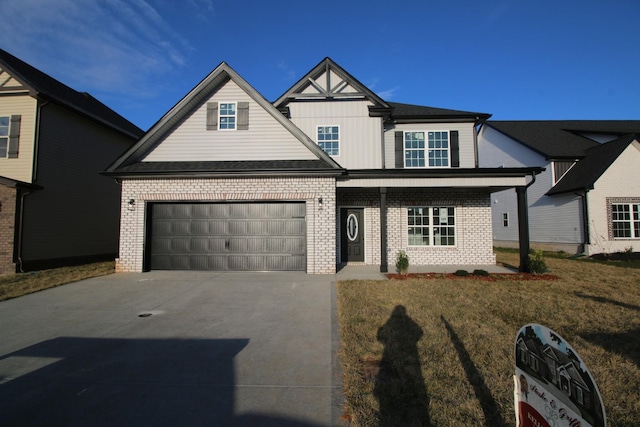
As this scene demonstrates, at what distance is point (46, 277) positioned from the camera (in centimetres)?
1025

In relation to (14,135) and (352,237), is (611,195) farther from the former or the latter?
(14,135)

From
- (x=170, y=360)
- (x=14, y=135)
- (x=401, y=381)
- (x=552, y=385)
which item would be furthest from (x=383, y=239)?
(x=14, y=135)

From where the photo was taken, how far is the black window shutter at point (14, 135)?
12211mm

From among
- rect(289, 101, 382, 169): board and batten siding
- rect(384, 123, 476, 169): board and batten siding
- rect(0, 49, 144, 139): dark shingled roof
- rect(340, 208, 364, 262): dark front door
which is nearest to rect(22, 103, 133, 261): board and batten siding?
rect(0, 49, 144, 139): dark shingled roof

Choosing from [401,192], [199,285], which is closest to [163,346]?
[199,285]

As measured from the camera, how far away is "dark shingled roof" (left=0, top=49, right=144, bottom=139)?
12.1 metres

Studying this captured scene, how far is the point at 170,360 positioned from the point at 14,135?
1339 cm

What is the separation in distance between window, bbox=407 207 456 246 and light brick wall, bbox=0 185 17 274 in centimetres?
1429

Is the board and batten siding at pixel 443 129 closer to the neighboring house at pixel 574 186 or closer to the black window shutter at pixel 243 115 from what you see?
the black window shutter at pixel 243 115

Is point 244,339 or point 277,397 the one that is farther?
point 244,339

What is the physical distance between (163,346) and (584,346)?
5867 mm

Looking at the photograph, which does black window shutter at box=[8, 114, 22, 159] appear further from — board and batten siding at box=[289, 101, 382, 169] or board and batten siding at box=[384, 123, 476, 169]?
board and batten siding at box=[384, 123, 476, 169]

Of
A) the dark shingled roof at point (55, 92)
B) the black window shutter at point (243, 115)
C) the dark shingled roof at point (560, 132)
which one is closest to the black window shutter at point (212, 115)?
the black window shutter at point (243, 115)

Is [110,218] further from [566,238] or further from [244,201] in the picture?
[566,238]
